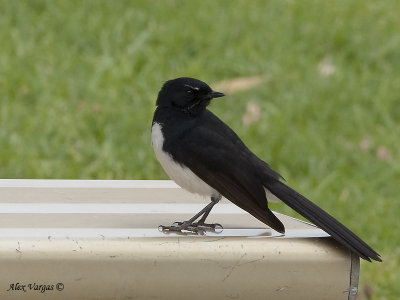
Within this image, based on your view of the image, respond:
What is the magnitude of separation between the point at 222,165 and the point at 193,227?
0.24 m

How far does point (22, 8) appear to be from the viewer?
8078 mm

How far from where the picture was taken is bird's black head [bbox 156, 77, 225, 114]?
139 inches

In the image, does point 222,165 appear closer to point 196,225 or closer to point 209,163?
point 209,163

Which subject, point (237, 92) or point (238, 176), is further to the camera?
point (237, 92)

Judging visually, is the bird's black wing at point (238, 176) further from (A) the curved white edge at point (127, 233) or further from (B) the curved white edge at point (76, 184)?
(B) the curved white edge at point (76, 184)

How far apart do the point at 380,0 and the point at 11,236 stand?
21.4 ft

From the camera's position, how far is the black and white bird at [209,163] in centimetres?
332

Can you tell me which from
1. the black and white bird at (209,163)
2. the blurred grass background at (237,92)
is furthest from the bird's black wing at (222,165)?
the blurred grass background at (237,92)

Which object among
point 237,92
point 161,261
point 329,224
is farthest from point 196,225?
point 237,92

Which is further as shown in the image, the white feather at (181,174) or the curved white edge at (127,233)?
the white feather at (181,174)

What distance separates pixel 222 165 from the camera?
11.1 feet

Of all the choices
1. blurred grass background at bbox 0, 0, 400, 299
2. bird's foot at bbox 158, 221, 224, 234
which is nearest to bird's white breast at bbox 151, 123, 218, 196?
bird's foot at bbox 158, 221, 224, 234

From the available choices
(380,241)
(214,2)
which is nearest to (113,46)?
(214,2)

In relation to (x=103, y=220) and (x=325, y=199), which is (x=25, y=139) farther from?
(x=103, y=220)
